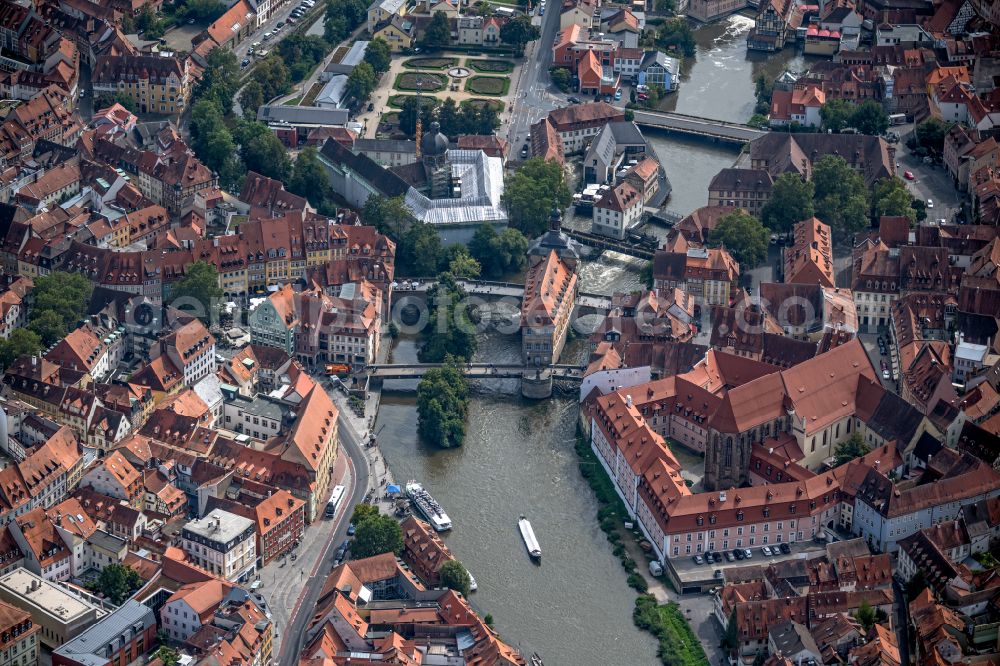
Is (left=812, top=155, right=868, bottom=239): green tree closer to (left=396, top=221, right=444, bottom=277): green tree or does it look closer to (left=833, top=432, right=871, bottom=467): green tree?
(left=396, top=221, right=444, bottom=277): green tree

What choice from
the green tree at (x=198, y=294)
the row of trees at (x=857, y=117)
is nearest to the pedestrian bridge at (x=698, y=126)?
the row of trees at (x=857, y=117)

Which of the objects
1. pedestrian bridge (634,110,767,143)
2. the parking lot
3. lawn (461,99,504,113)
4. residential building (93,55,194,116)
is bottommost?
the parking lot

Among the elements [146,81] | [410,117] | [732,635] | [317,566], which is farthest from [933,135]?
[317,566]

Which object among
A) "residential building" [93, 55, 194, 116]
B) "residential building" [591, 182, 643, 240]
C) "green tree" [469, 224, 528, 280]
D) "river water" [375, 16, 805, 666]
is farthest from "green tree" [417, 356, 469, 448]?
"residential building" [93, 55, 194, 116]

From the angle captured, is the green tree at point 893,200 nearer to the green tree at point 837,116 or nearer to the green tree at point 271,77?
the green tree at point 837,116

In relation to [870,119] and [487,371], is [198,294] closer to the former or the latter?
[487,371]

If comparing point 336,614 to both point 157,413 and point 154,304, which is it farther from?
point 154,304

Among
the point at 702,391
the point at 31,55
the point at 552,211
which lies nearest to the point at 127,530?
the point at 702,391
